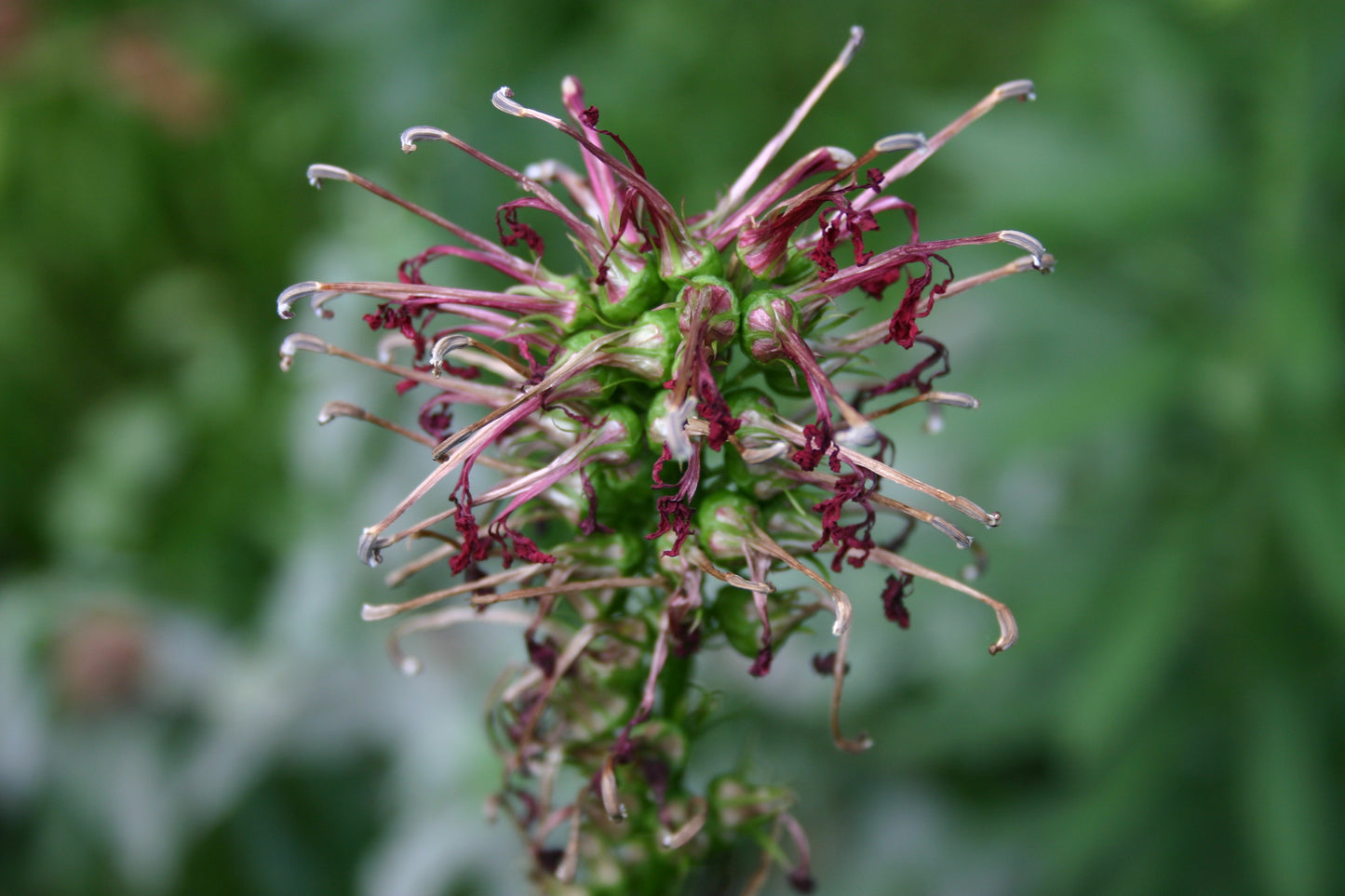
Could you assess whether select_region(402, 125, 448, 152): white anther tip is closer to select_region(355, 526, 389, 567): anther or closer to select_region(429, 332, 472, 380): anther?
select_region(429, 332, 472, 380): anther

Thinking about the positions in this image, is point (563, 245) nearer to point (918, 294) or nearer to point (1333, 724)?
point (918, 294)

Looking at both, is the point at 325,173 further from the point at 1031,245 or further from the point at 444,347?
the point at 1031,245

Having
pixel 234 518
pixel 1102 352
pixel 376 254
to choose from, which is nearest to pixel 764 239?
pixel 1102 352

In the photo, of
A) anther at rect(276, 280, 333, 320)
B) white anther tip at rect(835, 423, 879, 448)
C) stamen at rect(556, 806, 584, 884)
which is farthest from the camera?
stamen at rect(556, 806, 584, 884)

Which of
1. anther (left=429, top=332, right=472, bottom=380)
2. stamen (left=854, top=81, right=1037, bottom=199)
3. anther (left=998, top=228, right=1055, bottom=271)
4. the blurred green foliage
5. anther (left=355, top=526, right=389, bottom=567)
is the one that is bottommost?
the blurred green foliage

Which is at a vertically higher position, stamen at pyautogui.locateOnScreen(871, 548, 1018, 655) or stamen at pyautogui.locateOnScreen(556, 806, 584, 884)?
stamen at pyautogui.locateOnScreen(871, 548, 1018, 655)

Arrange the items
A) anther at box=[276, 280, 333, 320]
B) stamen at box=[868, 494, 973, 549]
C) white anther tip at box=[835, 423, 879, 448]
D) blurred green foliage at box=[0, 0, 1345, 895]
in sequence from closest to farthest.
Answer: white anther tip at box=[835, 423, 879, 448] → stamen at box=[868, 494, 973, 549] → anther at box=[276, 280, 333, 320] → blurred green foliage at box=[0, 0, 1345, 895]

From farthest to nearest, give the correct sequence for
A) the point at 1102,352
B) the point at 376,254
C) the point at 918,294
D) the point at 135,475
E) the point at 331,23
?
the point at 135,475, the point at 331,23, the point at 376,254, the point at 1102,352, the point at 918,294

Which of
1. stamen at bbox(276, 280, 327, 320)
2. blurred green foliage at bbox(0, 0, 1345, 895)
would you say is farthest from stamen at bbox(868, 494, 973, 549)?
blurred green foliage at bbox(0, 0, 1345, 895)
